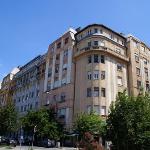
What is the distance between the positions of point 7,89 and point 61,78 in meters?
36.6

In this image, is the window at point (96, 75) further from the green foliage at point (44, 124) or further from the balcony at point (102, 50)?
the green foliage at point (44, 124)

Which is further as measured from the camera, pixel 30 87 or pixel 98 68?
pixel 30 87

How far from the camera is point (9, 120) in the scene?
185 feet

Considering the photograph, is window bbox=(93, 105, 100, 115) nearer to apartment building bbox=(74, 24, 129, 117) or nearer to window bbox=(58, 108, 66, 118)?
apartment building bbox=(74, 24, 129, 117)

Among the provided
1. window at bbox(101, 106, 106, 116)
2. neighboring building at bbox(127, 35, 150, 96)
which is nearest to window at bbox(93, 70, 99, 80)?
window at bbox(101, 106, 106, 116)

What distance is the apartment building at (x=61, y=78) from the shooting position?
5552cm

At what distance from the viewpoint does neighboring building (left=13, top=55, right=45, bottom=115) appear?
230 ft

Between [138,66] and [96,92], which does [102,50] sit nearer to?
[96,92]

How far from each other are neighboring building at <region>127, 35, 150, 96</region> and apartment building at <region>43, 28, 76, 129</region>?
1240cm

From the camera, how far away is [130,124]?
1067 inches

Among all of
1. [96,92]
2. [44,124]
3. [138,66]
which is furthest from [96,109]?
[138,66]

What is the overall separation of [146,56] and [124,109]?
38374 millimetres

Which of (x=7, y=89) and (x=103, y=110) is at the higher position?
(x=7, y=89)

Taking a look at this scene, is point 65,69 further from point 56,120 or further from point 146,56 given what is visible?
point 146,56
